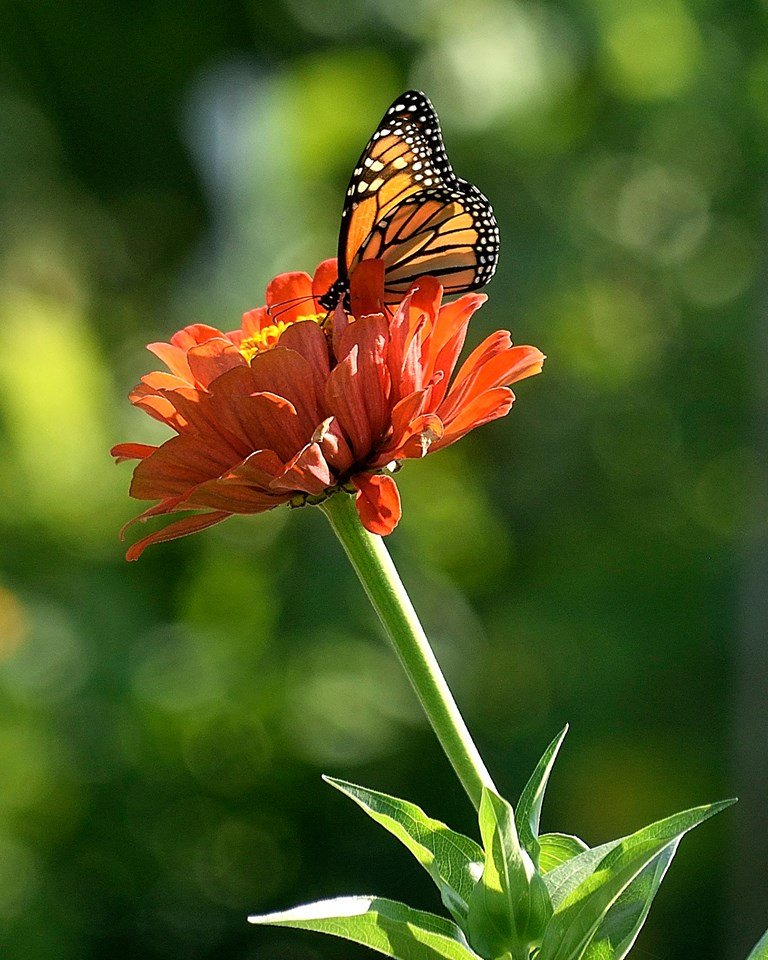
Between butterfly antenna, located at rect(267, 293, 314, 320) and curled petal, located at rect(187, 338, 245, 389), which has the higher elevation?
butterfly antenna, located at rect(267, 293, 314, 320)

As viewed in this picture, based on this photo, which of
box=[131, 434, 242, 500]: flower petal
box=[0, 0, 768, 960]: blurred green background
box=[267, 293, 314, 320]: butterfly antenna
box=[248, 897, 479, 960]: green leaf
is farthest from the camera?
box=[0, 0, 768, 960]: blurred green background

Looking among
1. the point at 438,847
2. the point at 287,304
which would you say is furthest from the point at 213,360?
the point at 438,847

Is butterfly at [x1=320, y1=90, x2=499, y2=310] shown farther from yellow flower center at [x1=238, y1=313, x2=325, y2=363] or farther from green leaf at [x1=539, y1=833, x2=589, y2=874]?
green leaf at [x1=539, y1=833, x2=589, y2=874]

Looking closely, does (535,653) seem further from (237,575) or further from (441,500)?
(237,575)

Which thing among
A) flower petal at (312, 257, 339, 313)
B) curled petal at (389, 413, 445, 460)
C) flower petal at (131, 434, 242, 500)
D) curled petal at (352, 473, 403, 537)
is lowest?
curled petal at (352, 473, 403, 537)

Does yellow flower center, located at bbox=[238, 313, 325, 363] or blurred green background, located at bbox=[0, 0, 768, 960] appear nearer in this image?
yellow flower center, located at bbox=[238, 313, 325, 363]

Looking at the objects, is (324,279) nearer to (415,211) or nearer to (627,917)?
(415,211)

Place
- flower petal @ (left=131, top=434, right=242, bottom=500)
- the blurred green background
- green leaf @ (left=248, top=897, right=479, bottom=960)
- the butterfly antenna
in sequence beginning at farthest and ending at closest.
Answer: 1. the blurred green background
2. the butterfly antenna
3. flower petal @ (left=131, top=434, right=242, bottom=500)
4. green leaf @ (left=248, top=897, right=479, bottom=960)

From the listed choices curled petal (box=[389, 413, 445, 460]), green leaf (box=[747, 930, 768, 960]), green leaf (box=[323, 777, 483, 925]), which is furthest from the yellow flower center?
green leaf (box=[747, 930, 768, 960])
